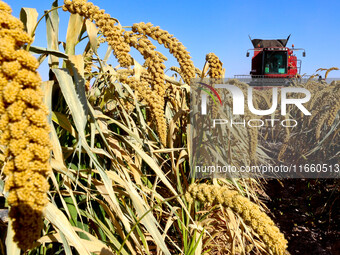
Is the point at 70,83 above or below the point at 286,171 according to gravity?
above

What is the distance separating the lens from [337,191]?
9.82 ft

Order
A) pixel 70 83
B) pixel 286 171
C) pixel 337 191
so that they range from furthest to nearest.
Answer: pixel 286 171 → pixel 337 191 → pixel 70 83

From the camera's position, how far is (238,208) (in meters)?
0.83

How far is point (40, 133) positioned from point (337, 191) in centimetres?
308

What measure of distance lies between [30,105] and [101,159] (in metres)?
0.95

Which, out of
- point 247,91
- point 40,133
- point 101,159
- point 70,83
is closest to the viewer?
point 40,133

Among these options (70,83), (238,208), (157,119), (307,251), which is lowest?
(307,251)

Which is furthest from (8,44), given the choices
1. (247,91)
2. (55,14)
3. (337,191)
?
(337,191)

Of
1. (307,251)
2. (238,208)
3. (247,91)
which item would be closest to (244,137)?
(247,91)

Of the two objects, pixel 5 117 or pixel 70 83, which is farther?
pixel 70 83

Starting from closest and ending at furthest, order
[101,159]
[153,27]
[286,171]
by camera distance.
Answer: [153,27] → [101,159] → [286,171]

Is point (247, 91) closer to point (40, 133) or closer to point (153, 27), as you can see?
point (153, 27)

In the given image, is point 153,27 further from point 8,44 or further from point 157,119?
point 8,44

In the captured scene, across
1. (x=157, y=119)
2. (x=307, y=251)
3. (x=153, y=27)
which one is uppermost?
(x=153, y=27)
